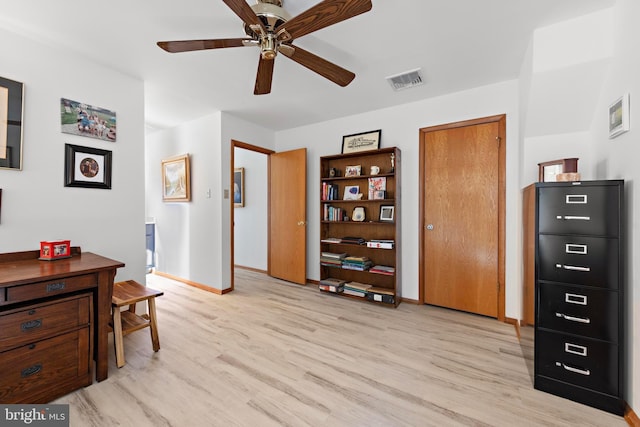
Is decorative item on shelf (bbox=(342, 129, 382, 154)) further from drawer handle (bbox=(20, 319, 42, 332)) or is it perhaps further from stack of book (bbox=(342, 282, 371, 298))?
drawer handle (bbox=(20, 319, 42, 332))

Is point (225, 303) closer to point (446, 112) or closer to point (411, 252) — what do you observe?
point (411, 252)

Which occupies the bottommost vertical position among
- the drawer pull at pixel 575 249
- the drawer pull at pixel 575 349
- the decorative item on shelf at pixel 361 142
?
the drawer pull at pixel 575 349

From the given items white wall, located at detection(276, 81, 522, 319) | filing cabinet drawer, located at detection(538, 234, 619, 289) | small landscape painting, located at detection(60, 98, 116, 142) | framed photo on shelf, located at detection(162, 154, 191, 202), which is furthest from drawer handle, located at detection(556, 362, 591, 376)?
framed photo on shelf, located at detection(162, 154, 191, 202)

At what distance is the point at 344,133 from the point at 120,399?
347 centimetres

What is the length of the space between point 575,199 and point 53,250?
138 inches

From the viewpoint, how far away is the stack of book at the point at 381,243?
3197mm

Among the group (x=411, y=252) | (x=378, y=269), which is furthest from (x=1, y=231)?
(x=411, y=252)

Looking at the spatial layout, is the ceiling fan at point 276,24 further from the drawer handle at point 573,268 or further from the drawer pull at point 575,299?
the drawer pull at point 575,299

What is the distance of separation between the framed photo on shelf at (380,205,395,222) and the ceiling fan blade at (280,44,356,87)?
1679 mm

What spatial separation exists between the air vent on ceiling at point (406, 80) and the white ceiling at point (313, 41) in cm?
7

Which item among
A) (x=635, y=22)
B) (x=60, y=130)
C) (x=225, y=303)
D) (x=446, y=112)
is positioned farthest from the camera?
(x=225, y=303)

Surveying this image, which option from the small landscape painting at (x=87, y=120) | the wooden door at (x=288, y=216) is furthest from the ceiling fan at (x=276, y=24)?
the wooden door at (x=288, y=216)

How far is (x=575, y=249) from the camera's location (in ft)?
5.29

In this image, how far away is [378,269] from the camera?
10.7 feet
